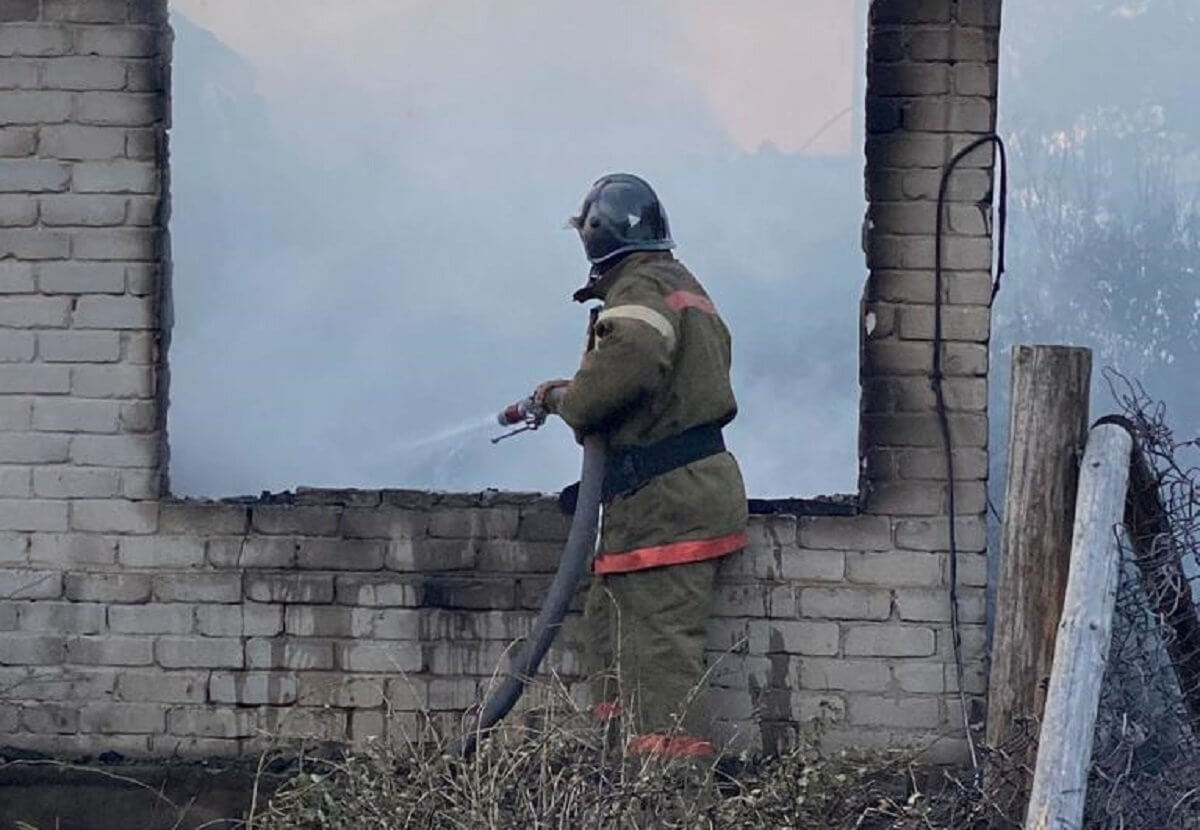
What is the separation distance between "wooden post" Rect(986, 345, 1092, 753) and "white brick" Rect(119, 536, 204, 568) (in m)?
2.68

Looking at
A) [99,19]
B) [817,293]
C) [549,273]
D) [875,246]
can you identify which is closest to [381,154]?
[549,273]

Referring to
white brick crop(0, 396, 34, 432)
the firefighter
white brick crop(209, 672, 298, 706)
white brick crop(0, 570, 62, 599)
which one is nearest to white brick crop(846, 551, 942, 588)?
the firefighter

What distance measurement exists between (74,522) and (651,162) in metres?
4.50

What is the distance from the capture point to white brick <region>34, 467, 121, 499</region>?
5.89 m

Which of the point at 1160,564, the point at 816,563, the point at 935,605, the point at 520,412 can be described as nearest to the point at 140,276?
the point at 520,412

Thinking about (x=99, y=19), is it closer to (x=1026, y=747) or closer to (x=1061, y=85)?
(x=1026, y=747)

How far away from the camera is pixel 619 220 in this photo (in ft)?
17.7

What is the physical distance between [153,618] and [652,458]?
181 cm

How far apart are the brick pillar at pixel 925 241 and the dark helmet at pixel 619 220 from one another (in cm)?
76

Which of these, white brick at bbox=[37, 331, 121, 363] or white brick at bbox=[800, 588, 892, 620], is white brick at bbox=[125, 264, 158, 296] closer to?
white brick at bbox=[37, 331, 121, 363]

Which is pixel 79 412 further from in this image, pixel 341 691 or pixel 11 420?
pixel 341 691

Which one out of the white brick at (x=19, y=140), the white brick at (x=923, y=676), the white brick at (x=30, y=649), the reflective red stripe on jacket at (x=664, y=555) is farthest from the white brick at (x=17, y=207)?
the white brick at (x=923, y=676)

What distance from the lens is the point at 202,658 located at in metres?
5.91

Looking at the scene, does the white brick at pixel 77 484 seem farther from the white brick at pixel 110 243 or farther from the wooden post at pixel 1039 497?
the wooden post at pixel 1039 497
